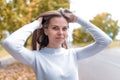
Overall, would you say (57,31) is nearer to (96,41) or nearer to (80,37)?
(96,41)

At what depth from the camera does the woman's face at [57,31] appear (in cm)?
264

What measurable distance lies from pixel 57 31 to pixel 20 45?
28 cm

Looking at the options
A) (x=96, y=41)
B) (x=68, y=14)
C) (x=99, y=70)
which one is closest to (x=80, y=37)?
(x=99, y=70)

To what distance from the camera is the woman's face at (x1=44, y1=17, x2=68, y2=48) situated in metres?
2.64

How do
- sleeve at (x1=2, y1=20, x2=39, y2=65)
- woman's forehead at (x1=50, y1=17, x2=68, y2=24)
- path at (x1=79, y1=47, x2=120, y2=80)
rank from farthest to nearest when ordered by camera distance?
path at (x1=79, y1=47, x2=120, y2=80) → woman's forehead at (x1=50, y1=17, x2=68, y2=24) → sleeve at (x1=2, y1=20, x2=39, y2=65)

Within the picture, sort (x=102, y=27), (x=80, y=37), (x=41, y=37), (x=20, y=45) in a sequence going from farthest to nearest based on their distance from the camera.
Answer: (x=80, y=37) → (x=102, y=27) → (x=41, y=37) → (x=20, y=45)

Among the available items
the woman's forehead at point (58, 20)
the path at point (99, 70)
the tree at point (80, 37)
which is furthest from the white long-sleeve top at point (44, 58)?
the tree at point (80, 37)

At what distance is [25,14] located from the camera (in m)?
23.2

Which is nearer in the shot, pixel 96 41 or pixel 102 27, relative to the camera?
pixel 96 41

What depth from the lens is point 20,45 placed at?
2594mm

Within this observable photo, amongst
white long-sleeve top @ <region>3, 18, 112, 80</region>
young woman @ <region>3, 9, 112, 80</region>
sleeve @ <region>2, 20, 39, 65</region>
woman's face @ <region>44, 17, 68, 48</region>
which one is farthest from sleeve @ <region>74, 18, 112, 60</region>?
sleeve @ <region>2, 20, 39, 65</region>

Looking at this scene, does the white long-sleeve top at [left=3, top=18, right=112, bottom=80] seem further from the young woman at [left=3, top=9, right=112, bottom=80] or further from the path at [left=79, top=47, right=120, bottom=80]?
the path at [left=79, top=47, right=120, bottom=80]

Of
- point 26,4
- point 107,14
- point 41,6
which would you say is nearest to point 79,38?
point 107,14

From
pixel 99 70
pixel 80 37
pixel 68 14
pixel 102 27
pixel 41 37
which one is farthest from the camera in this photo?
pixel 80 37
